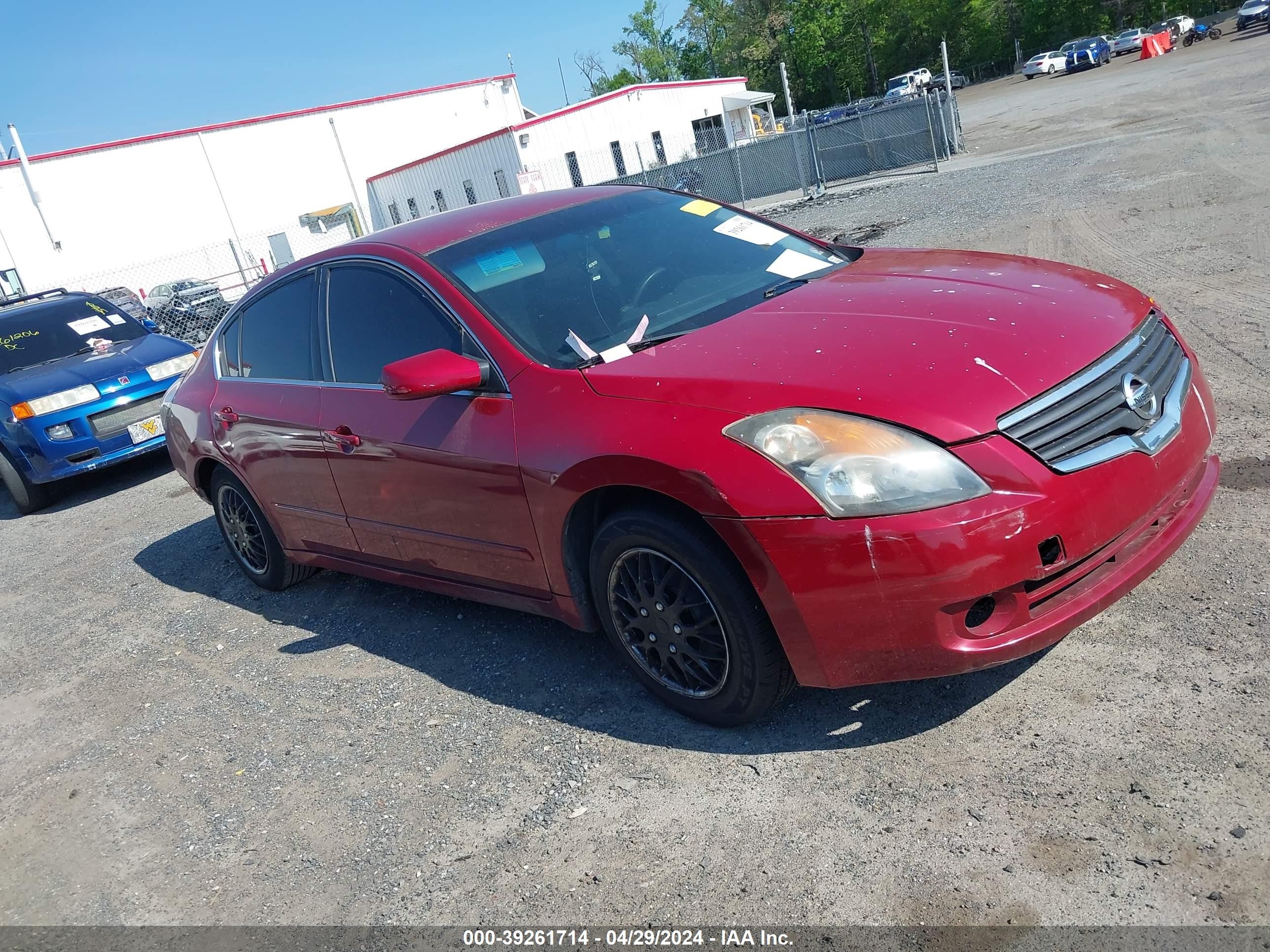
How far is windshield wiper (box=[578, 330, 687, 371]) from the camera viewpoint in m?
3.36

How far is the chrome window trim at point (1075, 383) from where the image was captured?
2689 millimetres

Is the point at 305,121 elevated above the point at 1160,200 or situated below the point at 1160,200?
above

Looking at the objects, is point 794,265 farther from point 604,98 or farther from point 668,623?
point 604,98

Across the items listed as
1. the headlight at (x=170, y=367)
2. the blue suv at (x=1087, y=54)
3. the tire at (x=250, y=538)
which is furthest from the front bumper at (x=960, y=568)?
the blue suv at (x=1087, y=54)

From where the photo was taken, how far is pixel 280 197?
155ft

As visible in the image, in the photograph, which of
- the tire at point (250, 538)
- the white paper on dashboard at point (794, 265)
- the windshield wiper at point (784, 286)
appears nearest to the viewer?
the windshield wiper at point (784, 286)

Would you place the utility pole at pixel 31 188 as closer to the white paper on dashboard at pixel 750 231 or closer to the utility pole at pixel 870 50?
the white paper on dashboard at pixel 750 231

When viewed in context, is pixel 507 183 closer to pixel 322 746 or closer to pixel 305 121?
pixel 305 121

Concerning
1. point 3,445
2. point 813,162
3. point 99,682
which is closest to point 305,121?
point 813,162

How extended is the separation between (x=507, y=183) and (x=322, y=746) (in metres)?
37.2

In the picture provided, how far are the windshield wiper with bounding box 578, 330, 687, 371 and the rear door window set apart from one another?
1.64 meters

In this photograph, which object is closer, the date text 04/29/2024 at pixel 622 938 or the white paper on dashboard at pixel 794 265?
the date text 04/29/2024 at pixel 622 938

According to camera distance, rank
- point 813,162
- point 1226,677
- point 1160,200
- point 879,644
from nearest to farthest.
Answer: point 879,644
point 1226,677
point 1160,200
point 813,162

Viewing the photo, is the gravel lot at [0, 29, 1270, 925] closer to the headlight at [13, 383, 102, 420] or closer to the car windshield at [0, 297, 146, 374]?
the headlight at [13, 383, 102, 420]
